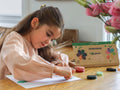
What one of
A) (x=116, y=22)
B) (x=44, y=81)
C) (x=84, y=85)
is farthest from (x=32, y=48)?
(x=116, y=22)

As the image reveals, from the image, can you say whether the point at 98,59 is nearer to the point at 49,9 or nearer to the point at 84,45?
the point at 84,45

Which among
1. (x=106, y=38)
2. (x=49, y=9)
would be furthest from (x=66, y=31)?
(x=49, y=9)

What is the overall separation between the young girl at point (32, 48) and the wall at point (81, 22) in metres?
0.98

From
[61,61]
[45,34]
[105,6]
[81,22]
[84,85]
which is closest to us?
[105,6]

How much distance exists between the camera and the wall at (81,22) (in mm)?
2713

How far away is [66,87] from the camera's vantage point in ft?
4.06

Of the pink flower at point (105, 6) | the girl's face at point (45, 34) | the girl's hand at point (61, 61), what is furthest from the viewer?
the girl's hand at point (61, 61)

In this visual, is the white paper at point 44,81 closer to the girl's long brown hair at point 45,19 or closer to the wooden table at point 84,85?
the wooden table at point 84,85

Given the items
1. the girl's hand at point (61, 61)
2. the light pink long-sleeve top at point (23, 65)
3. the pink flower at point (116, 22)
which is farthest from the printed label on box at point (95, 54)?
the pink flower at point (116, 22)

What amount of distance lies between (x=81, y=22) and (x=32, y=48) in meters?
1.32

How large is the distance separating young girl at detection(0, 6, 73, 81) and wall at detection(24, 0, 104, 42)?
0.98 metres

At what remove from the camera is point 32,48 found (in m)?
1.63

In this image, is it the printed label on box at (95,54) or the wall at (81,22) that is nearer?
the printed label on box at (95,54)

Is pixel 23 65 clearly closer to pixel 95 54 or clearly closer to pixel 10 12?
pixel 95 54
